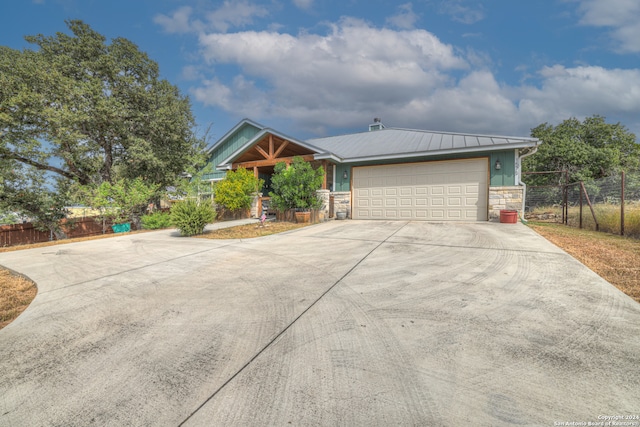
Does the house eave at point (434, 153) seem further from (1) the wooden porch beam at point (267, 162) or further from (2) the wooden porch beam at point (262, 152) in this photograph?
(2) the wooden porch beam at point (262, 152)

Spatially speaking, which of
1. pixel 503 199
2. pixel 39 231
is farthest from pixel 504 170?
pixel 39 231

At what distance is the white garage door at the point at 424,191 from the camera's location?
989cm

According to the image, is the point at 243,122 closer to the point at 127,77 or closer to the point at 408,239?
the point at 127,77

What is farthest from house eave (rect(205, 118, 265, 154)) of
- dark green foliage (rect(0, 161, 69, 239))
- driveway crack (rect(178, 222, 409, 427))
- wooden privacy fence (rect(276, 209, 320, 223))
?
driveway crack (rect(178, 222, 409, 427))

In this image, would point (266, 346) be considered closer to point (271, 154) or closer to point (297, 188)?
point (297, 188)

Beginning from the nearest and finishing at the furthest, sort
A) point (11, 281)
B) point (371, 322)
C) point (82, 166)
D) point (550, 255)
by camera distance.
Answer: point (371, 322) < point (11, 281) < point (550, 255) < point (82, 166)

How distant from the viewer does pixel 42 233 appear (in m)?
12.8

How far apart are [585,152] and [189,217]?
76.4 feet

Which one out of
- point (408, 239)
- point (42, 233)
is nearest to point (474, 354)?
point (408, 239)

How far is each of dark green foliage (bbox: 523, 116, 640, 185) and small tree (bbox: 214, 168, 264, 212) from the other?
1939cm

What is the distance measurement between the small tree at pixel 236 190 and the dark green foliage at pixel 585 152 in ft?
63.6

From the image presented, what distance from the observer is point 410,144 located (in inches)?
440

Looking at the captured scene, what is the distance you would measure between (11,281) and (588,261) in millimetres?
8774

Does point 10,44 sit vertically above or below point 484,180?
above
